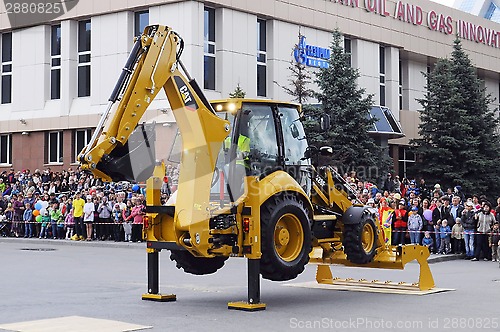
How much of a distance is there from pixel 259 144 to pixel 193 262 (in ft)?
7.49

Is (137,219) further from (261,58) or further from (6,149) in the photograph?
(6,149)

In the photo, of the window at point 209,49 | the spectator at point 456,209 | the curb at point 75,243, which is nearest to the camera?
the spectator at point 456,209

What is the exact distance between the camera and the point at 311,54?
43156 millimetres

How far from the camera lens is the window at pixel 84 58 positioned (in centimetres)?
4225

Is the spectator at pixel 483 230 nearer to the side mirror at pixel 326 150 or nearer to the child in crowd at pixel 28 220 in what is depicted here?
the side mirror at pixel 326 150

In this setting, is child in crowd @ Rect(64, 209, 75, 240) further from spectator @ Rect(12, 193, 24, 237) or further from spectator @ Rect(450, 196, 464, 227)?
spectator @ Rect(450, 196, 464, 227)

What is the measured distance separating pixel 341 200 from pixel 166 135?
3.62 metres

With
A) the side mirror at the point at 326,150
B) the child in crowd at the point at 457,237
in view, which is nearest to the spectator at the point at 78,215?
the child in crowd at the point at 457,237

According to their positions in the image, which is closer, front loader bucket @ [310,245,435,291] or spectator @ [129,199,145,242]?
front loader bucket @ [310,245,435,291]

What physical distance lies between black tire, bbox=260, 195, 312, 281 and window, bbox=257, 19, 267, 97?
2878cm

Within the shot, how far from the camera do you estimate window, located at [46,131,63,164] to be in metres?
43.6

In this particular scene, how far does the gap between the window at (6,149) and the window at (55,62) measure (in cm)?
430

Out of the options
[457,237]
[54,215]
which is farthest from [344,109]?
[54,215]

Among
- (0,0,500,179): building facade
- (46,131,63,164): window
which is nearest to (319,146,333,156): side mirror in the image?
(0,0,500,179): building facade
